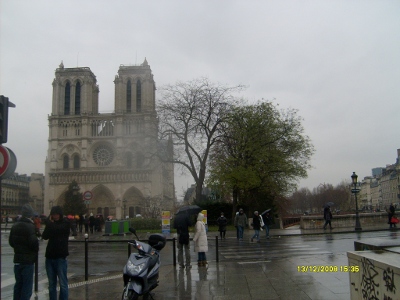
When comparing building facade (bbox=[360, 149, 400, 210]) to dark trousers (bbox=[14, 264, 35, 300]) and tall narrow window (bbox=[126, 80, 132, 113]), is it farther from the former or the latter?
dark trousers (bbox=[14, 264, 35, 300])

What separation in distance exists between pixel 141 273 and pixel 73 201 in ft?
229

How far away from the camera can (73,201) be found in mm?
73625

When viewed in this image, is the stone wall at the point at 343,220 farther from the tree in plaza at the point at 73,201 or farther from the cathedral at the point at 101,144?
the cathedral at the point at 101,144

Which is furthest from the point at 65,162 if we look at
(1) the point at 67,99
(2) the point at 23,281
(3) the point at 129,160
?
(2) the point at 23,281

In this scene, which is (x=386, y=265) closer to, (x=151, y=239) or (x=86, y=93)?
(x=151, y=239)

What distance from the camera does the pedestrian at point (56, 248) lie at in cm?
745

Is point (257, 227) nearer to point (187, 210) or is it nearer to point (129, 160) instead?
point (187, 210)

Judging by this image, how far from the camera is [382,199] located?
444 feet

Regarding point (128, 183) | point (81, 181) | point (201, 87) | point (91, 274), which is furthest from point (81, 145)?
point (91, 274)

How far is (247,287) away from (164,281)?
2175 mm

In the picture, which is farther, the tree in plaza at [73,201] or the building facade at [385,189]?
the building facade at [385,189]

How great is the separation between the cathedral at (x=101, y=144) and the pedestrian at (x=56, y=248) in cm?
7470

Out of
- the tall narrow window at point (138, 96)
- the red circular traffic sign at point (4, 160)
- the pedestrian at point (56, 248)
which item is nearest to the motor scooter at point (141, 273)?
the pedestrian at point (56, 248)

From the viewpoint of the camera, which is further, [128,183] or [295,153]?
[128,183]
